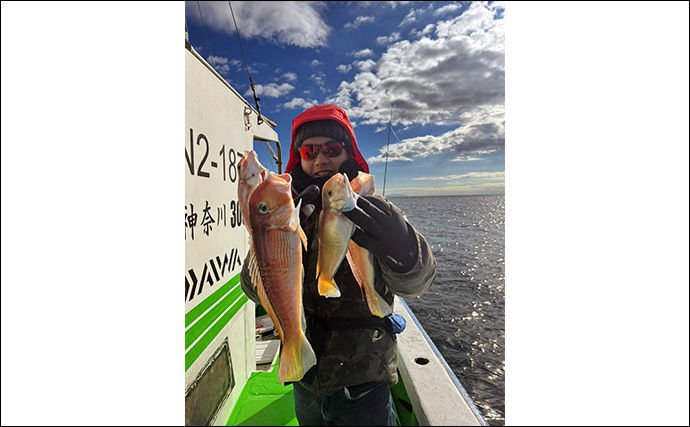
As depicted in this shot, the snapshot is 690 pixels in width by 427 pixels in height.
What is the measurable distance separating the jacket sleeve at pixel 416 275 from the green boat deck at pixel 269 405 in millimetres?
689

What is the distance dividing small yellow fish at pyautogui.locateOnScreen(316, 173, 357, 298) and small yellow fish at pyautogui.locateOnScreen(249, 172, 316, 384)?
83mm

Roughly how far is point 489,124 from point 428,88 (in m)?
0.30

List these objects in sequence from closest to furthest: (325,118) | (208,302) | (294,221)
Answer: (294,221)
(325,118)
(208,302)

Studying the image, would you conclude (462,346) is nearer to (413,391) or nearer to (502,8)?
(413,391)

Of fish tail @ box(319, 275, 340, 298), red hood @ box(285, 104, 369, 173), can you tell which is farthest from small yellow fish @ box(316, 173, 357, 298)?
red hood @ box(285, 104, 369, 173)

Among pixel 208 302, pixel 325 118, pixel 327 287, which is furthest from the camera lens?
pixel 208 302

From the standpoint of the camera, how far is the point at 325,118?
1.08m

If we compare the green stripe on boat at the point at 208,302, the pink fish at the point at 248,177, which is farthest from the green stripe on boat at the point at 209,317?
the pink fish at the point at 248,177

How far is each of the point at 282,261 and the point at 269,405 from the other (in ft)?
3.13

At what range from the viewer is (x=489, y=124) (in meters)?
1.24

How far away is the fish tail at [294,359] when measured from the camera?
908mm

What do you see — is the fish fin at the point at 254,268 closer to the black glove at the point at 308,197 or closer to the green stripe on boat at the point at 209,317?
the black glove at the point at 308,197

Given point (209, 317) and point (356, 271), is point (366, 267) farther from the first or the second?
point (209, 317)

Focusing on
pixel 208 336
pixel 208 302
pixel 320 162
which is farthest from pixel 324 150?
pixel 208 336
